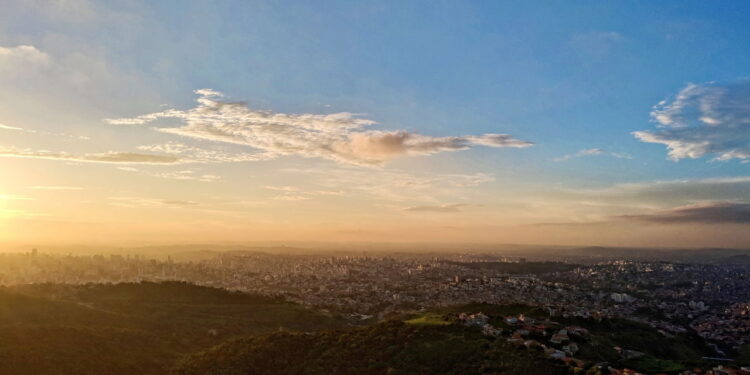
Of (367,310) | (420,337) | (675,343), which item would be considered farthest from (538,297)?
(420,337)

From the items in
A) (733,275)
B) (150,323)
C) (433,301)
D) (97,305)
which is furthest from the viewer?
(733,275)

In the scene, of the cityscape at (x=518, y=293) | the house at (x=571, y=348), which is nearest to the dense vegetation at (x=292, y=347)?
the house at (x=571, y=348)

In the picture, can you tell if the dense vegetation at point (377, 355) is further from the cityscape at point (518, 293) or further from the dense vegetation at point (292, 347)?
the cityscape at point (518, 293)

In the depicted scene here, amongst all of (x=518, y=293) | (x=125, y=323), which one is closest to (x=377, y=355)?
(x=125, y=323)

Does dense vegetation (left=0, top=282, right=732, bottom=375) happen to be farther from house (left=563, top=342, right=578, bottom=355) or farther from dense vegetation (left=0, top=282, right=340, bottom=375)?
house (left=563, top=342, right=578, bottom=355)

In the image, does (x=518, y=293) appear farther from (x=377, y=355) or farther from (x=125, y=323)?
(x=377, y=355)

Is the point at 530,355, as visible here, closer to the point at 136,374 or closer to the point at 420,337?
the point at 420,337
